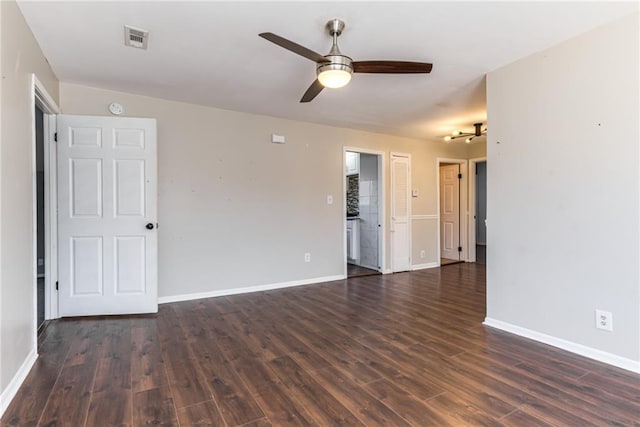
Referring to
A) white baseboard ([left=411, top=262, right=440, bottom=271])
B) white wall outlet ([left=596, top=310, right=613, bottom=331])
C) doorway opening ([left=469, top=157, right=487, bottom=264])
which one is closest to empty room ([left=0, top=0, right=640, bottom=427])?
white wall outlet ([left=596, top=310, right=613, bottom=331])

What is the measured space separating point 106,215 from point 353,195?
14.2 ft

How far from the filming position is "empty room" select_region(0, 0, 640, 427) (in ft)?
6.20

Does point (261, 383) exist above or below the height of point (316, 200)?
below

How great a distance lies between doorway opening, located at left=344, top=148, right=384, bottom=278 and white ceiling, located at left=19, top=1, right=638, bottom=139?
2097mm

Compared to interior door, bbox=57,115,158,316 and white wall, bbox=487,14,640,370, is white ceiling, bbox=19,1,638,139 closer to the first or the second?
white wall, bbox=487,14,640,370

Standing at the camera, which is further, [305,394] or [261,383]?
[261,383]

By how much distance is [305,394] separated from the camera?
1.89 m

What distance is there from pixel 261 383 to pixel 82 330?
6.44ft

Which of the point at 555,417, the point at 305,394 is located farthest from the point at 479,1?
the point at 305,394

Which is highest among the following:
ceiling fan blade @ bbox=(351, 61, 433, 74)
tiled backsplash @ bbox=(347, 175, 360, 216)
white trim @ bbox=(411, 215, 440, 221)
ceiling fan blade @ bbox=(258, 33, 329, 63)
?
ceiling fan blade @ bbox=(351, 61, 433, 74)

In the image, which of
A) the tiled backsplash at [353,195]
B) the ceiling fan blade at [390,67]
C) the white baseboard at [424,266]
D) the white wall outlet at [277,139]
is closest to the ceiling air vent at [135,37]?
the ceiling fan blade at [390,67]

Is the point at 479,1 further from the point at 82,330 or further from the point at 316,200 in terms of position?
the point at 82,330

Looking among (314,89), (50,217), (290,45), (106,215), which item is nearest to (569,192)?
(314,89)

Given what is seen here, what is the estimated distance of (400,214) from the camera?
5.58 meters
